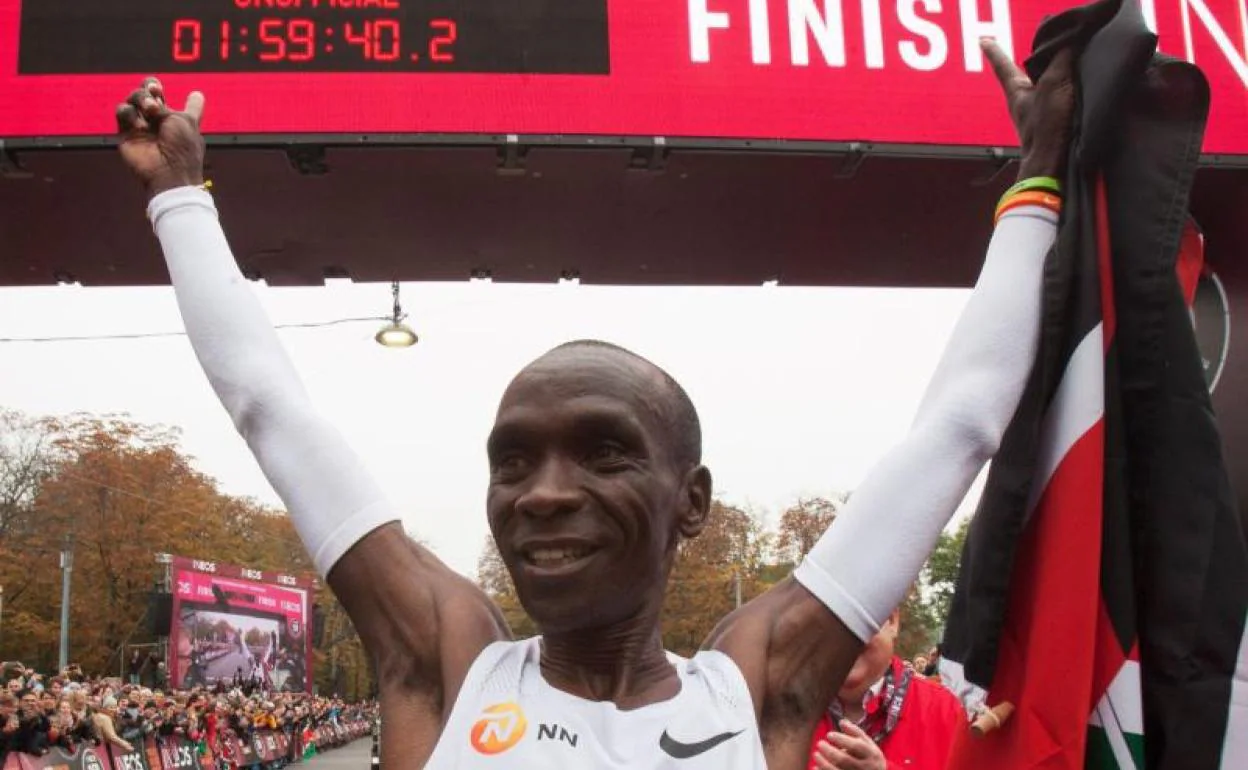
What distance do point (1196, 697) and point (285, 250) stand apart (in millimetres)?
8254

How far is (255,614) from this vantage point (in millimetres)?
35281

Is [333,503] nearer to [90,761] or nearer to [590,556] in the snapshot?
[590,556]

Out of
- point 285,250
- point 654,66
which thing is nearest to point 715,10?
point 654,66

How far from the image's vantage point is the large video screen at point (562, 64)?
7027 mm

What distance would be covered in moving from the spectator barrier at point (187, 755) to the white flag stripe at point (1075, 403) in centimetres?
1221

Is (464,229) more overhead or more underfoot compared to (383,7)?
more underfoot

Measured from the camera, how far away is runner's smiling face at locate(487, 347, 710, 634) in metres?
1.51

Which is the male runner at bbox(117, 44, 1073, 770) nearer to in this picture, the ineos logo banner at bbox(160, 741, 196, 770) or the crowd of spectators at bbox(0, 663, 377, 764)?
the crowd of spectators at bbox(0, 663, 377, 764)

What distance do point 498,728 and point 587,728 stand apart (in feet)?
0.37

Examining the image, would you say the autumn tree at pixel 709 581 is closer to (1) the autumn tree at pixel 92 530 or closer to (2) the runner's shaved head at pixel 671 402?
(1) the autumn tree at pixel 92 530

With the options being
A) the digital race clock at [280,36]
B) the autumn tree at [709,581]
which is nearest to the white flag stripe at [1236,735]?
the digital race clock at [280,36]

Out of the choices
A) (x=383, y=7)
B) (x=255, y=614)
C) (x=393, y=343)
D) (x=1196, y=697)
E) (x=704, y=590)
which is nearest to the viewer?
(x=1196, y=697)

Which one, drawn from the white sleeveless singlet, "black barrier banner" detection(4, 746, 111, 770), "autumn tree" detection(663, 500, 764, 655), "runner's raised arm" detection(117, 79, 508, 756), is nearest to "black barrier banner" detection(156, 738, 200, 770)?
"black barrier banner" detection(4, 746, 111, 770)

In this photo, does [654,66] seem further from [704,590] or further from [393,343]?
[704,590]
